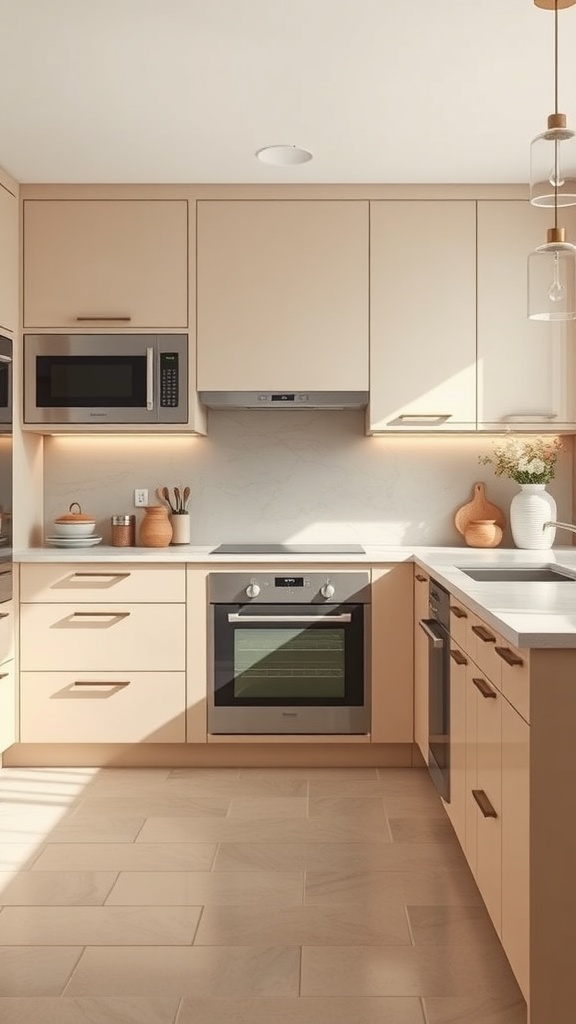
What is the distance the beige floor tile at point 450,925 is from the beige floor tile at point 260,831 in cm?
50

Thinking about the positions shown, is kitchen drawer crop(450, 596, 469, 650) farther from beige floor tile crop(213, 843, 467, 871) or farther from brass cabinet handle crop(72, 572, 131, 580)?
brass cabinet handle crop(72, 572, 131, 580)

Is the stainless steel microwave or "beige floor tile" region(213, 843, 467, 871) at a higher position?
the stainless steel microwave

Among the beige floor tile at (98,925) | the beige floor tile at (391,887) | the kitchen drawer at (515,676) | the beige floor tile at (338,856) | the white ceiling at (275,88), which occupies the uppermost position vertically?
the white ceiling at (275,88)

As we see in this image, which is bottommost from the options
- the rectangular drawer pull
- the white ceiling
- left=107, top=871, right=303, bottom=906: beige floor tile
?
left=107, top=871, right=303, bottom=906: beige floor tile

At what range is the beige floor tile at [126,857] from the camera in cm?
285

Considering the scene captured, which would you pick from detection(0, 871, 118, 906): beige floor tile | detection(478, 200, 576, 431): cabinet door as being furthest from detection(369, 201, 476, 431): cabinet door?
detection(0, 871, 118, 906): beige floor tile

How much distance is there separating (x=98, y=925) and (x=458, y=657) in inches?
49.1

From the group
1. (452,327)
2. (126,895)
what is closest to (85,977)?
(126,895)

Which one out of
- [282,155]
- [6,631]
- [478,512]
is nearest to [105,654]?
[6,631]

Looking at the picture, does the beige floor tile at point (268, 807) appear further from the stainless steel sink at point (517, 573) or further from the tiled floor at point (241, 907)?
the stainless steel sink at point (517, 573)

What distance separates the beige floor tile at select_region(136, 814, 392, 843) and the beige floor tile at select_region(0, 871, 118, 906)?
Answer: 306 millimetres

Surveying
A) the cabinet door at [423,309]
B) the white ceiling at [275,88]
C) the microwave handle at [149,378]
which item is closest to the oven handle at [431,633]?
the cabinet door at [423,309]

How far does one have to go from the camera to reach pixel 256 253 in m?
3.97

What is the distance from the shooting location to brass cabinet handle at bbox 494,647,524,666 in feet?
6.28
